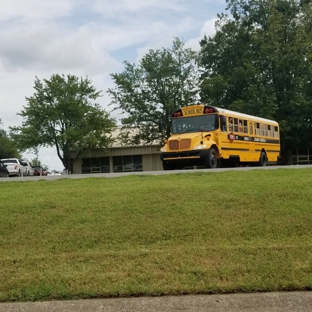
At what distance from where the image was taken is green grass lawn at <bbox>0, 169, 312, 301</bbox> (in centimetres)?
568

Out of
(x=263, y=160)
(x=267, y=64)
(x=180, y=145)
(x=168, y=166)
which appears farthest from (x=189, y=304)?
(x=267, y=64)

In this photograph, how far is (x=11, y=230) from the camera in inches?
298

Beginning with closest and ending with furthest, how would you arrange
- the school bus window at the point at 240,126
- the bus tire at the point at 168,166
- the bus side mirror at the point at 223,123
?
the bus tire at the point at 168,166
the bus side mirror at the point at 223,123
the school bus window at the point at 240,126

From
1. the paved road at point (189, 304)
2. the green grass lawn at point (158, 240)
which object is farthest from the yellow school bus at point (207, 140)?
the paved road at point (189, 304)

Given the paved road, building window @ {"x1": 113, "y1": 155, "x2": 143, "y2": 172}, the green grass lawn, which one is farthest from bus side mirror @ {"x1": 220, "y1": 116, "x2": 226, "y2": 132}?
building window @ {"x1": 113, "y1": 155, "x2": 143, "y2": 172}

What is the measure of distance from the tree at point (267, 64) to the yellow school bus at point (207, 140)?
13.5 metres

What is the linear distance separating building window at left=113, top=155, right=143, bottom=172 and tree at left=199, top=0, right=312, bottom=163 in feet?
35.9

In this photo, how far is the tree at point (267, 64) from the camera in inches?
1391

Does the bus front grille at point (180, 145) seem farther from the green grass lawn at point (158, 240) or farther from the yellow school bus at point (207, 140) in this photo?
the green grass lawn at point (158, 240)

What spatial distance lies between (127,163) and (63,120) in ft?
24.3

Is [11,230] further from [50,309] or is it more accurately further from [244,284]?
[244,284]

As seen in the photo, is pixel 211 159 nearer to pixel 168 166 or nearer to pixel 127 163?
pixel 168 166

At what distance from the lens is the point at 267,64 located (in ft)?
121

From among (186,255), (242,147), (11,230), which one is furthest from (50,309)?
(242,147)
